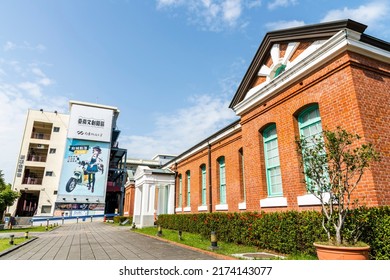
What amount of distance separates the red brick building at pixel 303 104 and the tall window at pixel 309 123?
1.3 inches

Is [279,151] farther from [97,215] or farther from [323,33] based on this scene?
[97,215]

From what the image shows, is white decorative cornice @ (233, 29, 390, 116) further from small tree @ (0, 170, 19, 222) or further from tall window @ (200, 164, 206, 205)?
small tree @ (0, 170, 19, 222)

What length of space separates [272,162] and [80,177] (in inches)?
1446

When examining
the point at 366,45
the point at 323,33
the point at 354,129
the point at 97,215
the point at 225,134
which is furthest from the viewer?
the point at 97,215

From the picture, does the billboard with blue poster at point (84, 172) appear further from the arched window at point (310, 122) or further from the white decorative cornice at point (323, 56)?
the arched window at point (310, 122)

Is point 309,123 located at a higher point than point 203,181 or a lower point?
higher

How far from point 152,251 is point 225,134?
7.67 metres

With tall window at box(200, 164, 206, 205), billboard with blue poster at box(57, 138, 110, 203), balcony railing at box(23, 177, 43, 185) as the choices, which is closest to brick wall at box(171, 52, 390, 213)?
tall window at box(200, 164, 206, 205)

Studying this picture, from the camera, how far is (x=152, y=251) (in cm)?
826

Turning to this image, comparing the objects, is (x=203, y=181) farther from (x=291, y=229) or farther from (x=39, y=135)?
(x=39, y=135)

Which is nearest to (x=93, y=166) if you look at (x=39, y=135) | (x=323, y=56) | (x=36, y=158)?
(x=36, y=158)

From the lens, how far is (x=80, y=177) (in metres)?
38.6

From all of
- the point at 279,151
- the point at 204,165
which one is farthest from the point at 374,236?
the point at 204,165

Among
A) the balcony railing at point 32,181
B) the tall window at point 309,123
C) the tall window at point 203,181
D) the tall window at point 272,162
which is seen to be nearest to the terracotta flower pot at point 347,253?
the tall window at point 309,123
